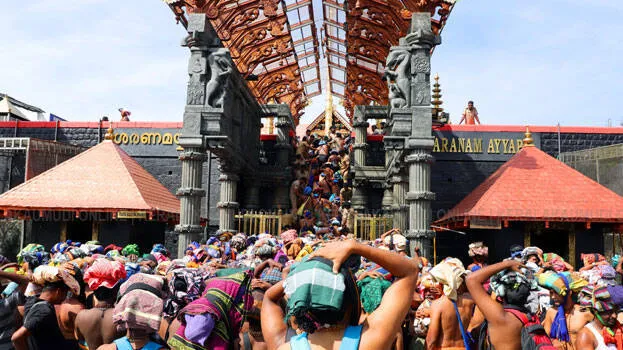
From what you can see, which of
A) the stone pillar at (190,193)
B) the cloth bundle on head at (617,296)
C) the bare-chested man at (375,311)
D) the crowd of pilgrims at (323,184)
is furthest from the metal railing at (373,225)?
the bare-chested man at (375,311)

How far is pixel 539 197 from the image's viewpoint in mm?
15656

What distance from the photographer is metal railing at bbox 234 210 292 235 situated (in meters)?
17.1

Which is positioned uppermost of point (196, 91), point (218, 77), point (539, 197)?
point (218, 77)

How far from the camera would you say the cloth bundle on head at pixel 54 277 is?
4.88 m

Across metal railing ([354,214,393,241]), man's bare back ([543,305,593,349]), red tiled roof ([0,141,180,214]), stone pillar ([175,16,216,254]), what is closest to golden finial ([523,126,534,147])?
metal railing ([354,214,393,241])

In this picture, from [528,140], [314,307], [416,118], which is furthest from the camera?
[528,140]

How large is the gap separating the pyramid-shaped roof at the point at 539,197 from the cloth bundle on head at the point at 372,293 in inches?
459

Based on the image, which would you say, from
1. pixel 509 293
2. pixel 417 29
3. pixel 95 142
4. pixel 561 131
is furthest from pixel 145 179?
pixel 509 293

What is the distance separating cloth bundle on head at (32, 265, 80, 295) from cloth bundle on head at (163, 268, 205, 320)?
998 mm

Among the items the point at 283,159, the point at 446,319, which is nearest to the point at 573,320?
the point at 446,319

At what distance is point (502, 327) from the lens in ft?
13.1

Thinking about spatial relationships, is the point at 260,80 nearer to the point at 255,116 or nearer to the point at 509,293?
the point at 255,116

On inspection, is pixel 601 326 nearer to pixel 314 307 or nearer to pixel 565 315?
pixel 565 315

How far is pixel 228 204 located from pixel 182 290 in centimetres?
1287
